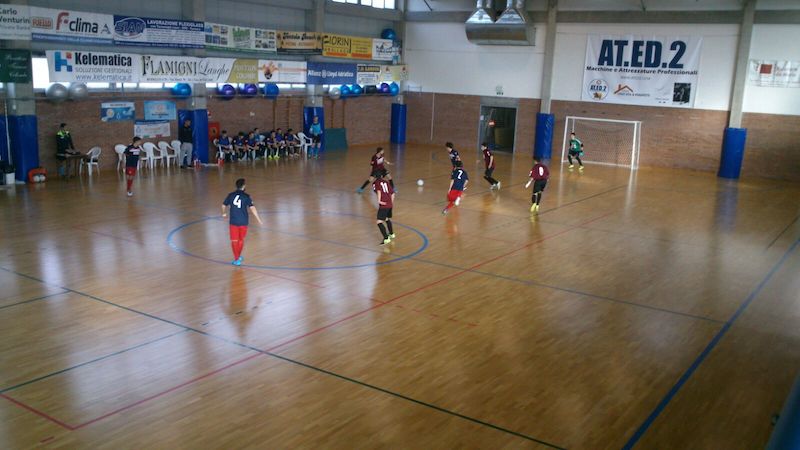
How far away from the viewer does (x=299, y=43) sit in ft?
93.1

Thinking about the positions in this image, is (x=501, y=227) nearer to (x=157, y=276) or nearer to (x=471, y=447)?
(x=157, y=276)

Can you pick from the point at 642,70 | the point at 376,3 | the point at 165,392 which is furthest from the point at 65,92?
the point at 642,70

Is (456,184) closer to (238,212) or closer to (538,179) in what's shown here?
(538,179)

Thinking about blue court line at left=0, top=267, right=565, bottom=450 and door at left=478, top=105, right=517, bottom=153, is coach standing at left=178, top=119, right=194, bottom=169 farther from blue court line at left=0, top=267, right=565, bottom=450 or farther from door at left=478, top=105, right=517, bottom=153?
door at left=478, top=105, right=517, bottom=153

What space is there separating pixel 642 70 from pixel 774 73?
4999mm

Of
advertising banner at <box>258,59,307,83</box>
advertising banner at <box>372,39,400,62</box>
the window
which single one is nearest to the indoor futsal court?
advertising banner at <box>258,59,307,83</box>

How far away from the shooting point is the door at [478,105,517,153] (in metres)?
34.1

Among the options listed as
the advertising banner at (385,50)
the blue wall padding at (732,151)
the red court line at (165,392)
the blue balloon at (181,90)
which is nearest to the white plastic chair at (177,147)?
the blue balloon at (181,90)

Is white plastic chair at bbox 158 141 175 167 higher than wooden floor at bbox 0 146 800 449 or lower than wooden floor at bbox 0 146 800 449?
higher

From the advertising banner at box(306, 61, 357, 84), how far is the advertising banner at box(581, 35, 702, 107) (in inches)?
409

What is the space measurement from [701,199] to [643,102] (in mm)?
8763

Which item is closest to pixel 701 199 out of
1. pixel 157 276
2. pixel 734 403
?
pixel 734 403

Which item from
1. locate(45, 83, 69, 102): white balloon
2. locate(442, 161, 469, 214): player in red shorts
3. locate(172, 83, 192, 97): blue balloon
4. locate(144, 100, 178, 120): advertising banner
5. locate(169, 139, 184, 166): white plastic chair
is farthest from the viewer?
locate(169, 139, 184, 166): white plastic chair

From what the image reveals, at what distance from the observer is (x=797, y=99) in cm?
2608
